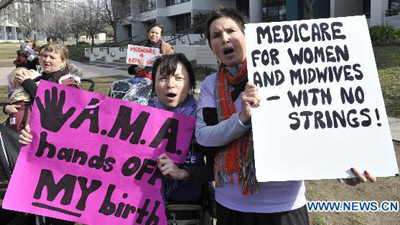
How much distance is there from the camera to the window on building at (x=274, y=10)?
2747 centimetres

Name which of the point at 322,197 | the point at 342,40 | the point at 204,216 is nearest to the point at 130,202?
the point at 204,216

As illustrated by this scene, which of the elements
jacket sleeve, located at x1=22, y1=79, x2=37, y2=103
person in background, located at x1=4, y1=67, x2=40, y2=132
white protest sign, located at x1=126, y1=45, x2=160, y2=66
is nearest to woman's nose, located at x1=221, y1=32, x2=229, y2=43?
jacket sleeve, located at x1=22, y1=79, x2=37, y2=103

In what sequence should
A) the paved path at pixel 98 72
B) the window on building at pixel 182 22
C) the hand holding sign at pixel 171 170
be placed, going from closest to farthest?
1. the hand holding sign at pixel 171 170
2. the paved path at pixel 98 72
3. the window on building at pixel 182 22

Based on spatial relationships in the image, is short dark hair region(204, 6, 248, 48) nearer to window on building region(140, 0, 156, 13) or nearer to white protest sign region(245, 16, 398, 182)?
white protest sign region(245, 16, 398, 182)

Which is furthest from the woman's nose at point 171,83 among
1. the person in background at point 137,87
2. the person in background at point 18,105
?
the person in background at point 18,105

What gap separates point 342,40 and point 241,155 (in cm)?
75

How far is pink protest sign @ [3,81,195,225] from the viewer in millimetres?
2240

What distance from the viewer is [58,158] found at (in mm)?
2314

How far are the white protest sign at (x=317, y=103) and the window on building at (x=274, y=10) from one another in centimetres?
2621

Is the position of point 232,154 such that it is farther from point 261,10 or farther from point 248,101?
point 261,10

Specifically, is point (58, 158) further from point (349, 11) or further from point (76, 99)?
point (349, 11)

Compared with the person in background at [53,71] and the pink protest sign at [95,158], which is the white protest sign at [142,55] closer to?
the person in background at [53,71]

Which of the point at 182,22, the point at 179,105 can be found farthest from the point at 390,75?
the point at 182,22

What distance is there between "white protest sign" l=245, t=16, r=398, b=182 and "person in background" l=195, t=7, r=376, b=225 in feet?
0.34
